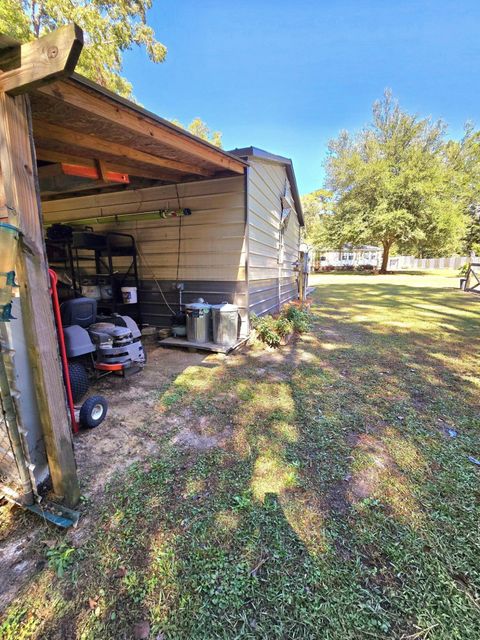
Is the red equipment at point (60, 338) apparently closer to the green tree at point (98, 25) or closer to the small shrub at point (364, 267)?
the green tree at point (98, 25)

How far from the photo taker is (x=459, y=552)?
144cm

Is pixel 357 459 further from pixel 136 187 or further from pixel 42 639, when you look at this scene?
pixel 136 187

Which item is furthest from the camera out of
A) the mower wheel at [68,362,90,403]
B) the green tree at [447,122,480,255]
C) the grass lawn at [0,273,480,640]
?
the green tree at [447,122,480,255]

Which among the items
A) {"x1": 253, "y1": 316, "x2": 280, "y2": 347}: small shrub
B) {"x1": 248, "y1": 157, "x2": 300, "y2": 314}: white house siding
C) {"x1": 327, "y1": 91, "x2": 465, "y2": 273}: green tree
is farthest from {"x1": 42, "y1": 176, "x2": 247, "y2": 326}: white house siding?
{"x1": 327, "y1": 91, "x2": 465, "y2": 273}: green tree

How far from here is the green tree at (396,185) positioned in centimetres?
2030

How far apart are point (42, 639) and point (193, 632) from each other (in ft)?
1.90

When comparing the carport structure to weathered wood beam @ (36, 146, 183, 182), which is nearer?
the carport structure

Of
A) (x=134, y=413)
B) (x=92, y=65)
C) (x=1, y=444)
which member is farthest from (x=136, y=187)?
(x=92, y=65)

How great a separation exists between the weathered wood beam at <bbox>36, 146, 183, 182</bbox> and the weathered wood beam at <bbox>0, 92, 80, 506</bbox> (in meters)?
1.68

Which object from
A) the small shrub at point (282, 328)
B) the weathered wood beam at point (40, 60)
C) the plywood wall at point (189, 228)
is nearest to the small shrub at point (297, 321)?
the small shrub at point (282, 328)

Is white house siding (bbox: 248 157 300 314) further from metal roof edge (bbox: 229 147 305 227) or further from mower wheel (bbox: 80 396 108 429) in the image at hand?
mower wheel (bbox: 80 396 108 429)

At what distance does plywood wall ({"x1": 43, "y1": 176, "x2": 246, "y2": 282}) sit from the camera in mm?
4875

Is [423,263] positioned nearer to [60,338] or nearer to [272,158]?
[272,158]

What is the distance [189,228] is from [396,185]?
70.0ft
